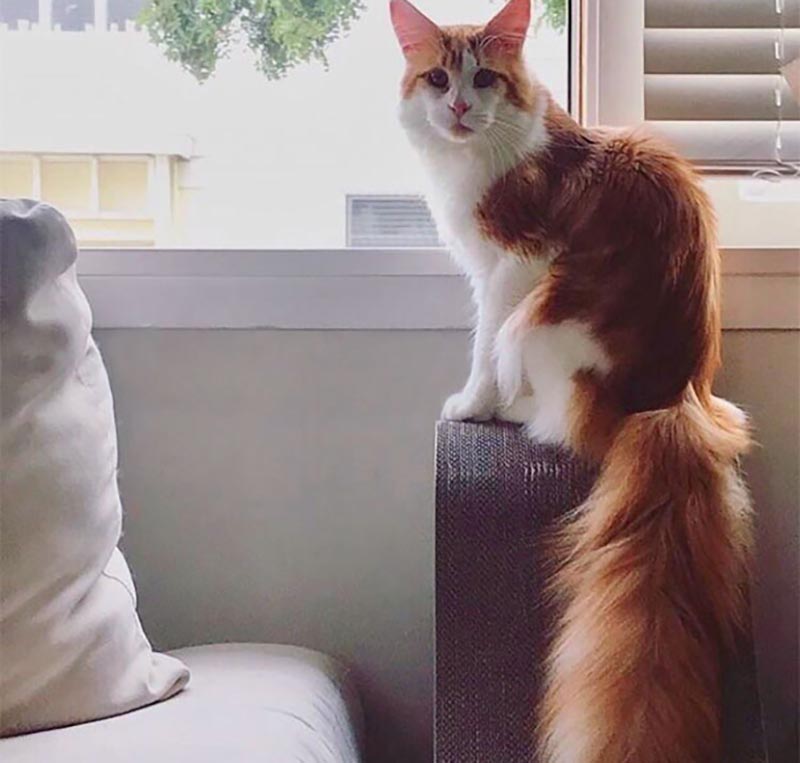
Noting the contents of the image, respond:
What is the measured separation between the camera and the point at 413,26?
125cm

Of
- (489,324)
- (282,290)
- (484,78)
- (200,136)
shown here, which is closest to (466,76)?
(484,78)

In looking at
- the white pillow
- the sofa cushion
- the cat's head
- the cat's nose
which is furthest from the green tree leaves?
the sofa cushion

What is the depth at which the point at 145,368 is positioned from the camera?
4.73 feet

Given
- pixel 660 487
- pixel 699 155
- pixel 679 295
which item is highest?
pixel 699 155

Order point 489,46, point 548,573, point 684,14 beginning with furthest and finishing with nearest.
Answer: point 684,14
point 489,46
point 548,573

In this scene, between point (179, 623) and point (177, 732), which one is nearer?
point (177, 732)

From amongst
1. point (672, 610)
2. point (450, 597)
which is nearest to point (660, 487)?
point (672, 610)

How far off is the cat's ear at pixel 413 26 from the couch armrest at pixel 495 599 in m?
0.48

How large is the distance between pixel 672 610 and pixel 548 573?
0.44 feet

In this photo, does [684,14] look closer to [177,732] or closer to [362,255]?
[362,255]

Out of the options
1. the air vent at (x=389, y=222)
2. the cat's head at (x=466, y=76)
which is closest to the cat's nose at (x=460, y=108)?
the cat's head at (x=466, y=76)

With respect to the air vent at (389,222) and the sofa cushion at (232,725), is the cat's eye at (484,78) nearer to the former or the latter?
the air vent at (389,222)

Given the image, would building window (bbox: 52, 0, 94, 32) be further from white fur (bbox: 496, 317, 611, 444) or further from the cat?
white fur (bbox: 496, 317, 611, 444)

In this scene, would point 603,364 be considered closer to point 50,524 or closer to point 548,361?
point 548,361
